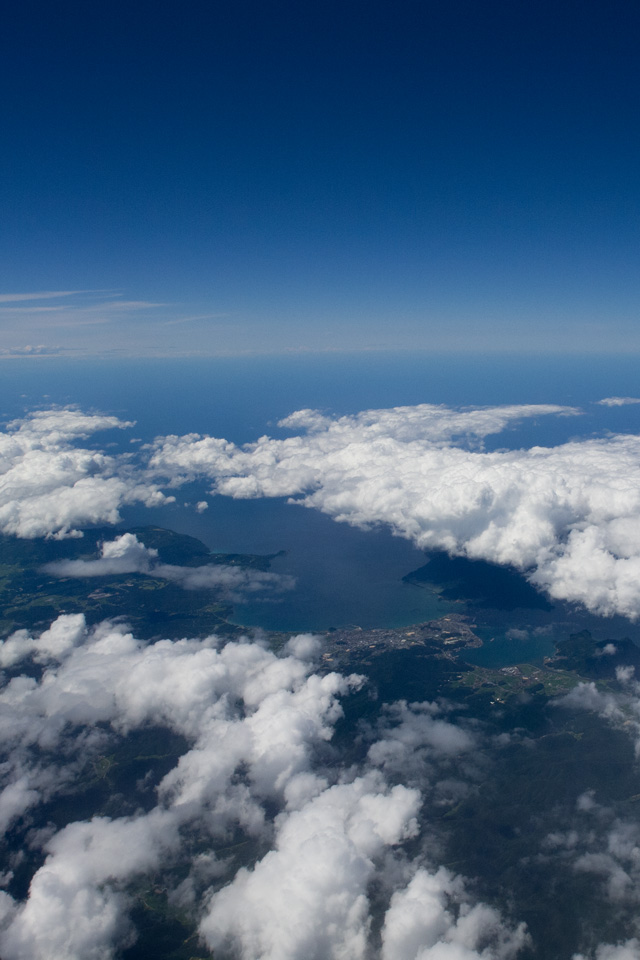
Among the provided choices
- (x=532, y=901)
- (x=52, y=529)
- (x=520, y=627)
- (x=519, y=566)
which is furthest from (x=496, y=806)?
(x=52, y=529)

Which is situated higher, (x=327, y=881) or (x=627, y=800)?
(x=327, y=881)

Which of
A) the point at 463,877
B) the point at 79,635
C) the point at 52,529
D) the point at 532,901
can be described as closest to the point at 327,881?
the point at 463,877

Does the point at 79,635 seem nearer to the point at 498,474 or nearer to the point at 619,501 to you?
the point at 498,474

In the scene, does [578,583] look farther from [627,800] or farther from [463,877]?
[463,877]

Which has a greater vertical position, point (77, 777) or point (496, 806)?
point (77, 777)

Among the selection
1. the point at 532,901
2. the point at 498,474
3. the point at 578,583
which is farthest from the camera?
the point at 498,474

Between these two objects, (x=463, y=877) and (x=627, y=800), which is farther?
(x=627, y=800)

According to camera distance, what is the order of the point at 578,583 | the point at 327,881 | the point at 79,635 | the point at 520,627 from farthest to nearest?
the point at 578,583 < the point at 520,627 < the point at 79,635 < the point at 327,881

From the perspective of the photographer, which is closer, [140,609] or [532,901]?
[532,901]

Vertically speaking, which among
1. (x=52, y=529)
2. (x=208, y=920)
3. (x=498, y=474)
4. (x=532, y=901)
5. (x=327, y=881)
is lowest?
(x=532, y=901)
